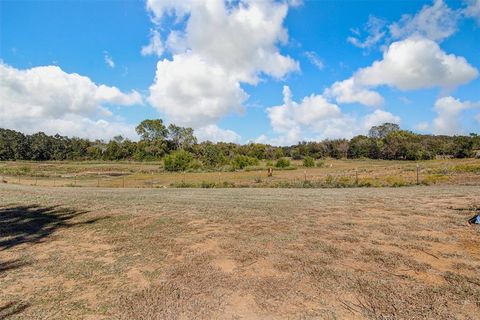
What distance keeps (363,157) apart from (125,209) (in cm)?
9687

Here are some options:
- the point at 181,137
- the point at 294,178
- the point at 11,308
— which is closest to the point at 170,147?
the point at 181,137

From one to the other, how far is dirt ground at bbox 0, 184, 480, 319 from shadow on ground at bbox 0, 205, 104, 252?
10 centimetres

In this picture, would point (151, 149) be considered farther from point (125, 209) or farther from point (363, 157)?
point (125, 209)

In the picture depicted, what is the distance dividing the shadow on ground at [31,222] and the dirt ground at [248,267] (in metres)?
0.10

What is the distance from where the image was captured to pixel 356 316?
435cm

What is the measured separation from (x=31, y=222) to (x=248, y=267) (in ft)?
34.1

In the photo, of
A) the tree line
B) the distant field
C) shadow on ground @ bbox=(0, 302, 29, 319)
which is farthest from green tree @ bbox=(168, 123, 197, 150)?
shadow on ground @ bbox=(0, 302, 29, 319)

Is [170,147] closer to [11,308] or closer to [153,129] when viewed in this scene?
[153,129]

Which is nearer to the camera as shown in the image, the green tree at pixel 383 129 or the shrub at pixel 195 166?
the shrub at pixel 195 166

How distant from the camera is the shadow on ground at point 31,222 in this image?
31.6ft

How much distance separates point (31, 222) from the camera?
483 inches

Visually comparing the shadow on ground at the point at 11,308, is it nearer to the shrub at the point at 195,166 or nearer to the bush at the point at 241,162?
the shrub at the point at 195,166

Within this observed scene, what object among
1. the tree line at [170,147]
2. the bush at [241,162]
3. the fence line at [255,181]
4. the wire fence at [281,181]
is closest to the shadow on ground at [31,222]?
the wire fence at [281,181]

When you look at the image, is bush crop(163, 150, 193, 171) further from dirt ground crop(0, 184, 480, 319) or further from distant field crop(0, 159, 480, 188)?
dirt ground crop(0, 184, 480, 319)
